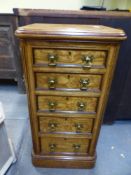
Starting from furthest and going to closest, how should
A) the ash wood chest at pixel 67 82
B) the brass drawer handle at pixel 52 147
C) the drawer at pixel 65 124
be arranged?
the brass drawer handle at pixel 52 147
the drawer at pixel 65 124
the ash wood chest at pixel 67 82

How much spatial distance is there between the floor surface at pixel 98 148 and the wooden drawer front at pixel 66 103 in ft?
1.82

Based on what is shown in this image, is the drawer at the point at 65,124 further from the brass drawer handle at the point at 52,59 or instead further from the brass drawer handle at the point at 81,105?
the brass drawer handle at the point at 52,59

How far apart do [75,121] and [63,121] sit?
7cm

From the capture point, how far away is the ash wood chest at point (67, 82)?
798mm

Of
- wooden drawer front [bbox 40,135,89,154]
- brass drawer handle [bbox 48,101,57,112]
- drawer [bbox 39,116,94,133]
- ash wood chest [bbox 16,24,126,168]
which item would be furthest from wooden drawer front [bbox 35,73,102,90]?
wooden drawer front [bbox 40,135,89,154]

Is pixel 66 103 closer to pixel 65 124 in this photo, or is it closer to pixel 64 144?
pixel 65 124

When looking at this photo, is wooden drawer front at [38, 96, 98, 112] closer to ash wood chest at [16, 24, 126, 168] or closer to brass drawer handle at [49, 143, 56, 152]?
ash wood chest at [16, 24, 126, 168]

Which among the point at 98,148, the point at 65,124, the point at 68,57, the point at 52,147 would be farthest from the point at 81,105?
the point at 98,148

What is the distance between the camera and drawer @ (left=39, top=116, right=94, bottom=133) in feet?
3.57

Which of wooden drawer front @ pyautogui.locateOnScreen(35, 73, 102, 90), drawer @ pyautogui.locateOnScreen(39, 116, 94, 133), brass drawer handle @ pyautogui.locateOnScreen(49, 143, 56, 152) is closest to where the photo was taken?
wooden drawer front @ pyautogui.locateOnScreen(35, 73, 102, 90)

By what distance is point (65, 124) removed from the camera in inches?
43.9

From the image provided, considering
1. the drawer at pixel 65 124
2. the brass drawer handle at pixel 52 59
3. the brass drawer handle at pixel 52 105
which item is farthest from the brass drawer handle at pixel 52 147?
the brass drawer handle at pixel 52 59

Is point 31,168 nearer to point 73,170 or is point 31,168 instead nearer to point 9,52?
point 73,170

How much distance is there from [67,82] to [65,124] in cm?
31
